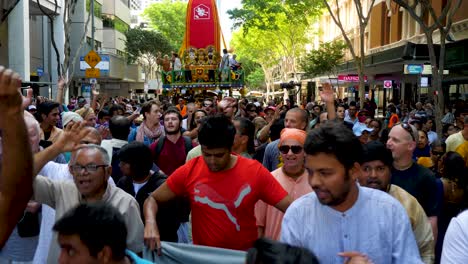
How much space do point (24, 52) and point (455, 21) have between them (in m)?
18.8

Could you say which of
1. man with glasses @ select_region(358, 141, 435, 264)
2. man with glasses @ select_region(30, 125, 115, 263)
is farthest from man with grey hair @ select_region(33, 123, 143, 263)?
man with glasses @ select_region(358, 141, 435, 264)

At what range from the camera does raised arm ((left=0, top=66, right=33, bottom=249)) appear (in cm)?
223

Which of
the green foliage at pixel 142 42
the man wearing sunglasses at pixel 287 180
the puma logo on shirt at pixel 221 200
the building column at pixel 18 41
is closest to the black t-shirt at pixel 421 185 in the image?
the man wearing sunglasses at pixel 287 180

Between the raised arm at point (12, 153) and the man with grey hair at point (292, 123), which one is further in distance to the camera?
the man with grey hair at point (292, 123)

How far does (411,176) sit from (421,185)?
12 centimetres

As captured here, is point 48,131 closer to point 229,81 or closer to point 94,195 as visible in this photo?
point 94,195

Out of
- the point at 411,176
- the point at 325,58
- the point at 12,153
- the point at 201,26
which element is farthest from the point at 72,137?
the point at 325,58

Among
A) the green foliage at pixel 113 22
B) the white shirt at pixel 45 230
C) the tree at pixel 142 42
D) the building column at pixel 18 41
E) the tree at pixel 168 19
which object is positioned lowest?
the white shirt at pixel 45 230

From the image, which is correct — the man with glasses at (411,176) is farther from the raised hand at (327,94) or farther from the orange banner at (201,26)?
the orange banner at (201,26)

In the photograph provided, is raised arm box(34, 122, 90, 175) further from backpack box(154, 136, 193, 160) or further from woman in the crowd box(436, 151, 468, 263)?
woman in the crowd box(436, 151, 468, 263)

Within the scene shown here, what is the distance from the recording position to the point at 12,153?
2.28 meters

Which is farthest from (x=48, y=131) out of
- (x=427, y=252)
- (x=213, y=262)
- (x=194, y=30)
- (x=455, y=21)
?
(x=455, y=21)

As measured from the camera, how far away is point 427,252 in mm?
3604

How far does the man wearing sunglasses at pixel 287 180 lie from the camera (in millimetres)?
4457
